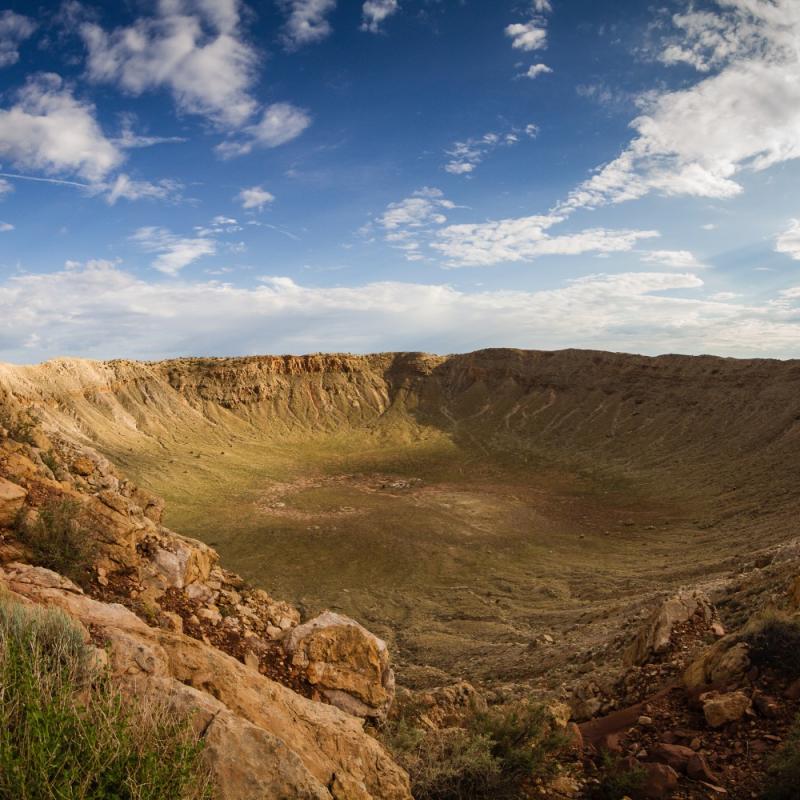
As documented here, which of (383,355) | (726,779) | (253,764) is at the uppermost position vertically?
(383,355)

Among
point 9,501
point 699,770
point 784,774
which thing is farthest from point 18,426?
point 784,774

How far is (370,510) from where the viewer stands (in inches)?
1292

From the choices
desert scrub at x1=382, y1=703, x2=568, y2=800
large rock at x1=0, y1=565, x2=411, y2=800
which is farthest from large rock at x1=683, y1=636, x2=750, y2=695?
large rock at x1=0, y1=565, x2=411, y2=800

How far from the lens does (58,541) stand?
651 cm

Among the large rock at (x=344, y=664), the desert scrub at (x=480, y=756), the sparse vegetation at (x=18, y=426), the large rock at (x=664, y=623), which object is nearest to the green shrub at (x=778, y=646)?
the large rock at (x=664, y=623)

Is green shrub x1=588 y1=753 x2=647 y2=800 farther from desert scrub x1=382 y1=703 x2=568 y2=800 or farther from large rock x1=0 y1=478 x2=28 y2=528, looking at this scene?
large rock x1=0 y1=478 x2=28 y2=528

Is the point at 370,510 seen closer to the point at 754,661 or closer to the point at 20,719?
the point at 754,661

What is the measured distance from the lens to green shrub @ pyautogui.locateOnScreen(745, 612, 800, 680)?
20.0 ft

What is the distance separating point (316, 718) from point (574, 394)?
5680cm

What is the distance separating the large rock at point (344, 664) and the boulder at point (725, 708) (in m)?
3.63

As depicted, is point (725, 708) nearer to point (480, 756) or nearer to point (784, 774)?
point (784, 774)

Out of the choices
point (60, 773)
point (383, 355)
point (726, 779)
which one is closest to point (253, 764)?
point (60, 773)

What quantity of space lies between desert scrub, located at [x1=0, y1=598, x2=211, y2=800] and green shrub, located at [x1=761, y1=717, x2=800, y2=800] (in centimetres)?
466

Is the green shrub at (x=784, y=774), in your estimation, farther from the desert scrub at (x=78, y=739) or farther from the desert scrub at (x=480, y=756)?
the desert scrub at (x=78, y=739)
